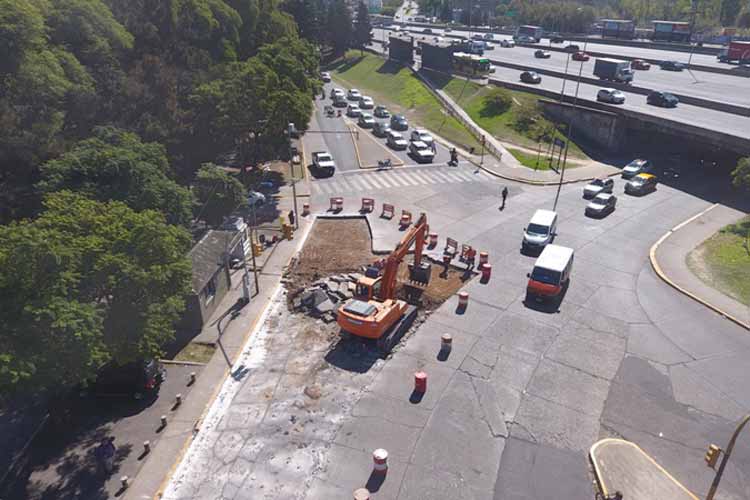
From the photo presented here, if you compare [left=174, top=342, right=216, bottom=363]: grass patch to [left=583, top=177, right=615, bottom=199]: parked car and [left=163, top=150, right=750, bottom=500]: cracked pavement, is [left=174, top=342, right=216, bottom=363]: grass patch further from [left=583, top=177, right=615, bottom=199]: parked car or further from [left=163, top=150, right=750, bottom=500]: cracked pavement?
[left=583, top=177, right=615, bottom=199]: parked car

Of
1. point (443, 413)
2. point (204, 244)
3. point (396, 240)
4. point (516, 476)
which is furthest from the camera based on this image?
point (396, 240)

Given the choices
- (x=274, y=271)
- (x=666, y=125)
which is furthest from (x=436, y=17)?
(x=274, y=271)

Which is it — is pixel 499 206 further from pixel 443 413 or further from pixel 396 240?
pixel 443 413

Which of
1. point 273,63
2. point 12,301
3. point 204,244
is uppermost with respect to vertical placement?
point 273,63

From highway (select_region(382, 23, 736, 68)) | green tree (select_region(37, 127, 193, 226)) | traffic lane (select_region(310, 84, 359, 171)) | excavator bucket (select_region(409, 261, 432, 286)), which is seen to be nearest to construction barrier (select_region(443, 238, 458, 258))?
excavator bucket (select_region(409, 261, 432, 286))

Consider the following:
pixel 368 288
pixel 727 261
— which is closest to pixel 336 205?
pixel 368 288

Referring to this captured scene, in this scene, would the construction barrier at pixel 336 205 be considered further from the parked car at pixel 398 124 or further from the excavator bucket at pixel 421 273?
the parked car at pixel 398 124

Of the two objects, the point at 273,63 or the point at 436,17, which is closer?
the point at 273,63
